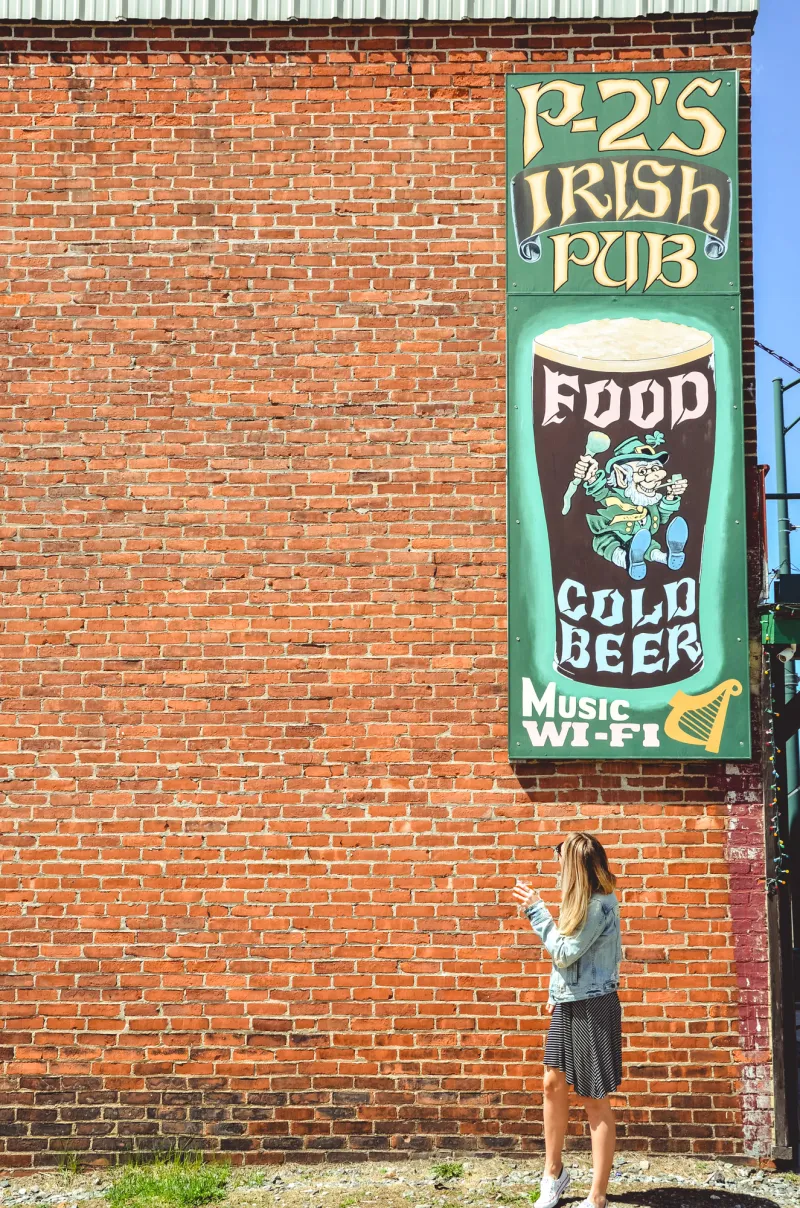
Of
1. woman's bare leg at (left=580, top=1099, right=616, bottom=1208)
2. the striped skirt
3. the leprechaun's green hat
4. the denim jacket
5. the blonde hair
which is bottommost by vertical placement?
woman's bare leg at (left=580, top=1099, right=616, bottom=1208)

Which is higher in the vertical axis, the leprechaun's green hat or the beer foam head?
the beer foam head

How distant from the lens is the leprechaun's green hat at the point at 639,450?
588 cm

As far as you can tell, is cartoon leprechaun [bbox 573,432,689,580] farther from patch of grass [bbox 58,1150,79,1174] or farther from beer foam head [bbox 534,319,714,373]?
patch of grass [bbox 58,1150,79,1174]

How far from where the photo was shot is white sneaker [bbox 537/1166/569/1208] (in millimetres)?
4812

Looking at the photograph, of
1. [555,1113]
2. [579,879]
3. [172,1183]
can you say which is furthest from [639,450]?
[172,1183]

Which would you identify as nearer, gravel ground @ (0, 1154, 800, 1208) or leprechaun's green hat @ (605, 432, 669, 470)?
gravel ground @ (0, 1154, 800, 1208)

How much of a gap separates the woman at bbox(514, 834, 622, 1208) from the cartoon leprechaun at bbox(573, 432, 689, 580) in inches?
70.5

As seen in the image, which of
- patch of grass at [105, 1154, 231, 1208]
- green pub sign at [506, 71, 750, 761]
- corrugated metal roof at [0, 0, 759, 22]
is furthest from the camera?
corrugated metal roof at [0, 0, 759, 22]

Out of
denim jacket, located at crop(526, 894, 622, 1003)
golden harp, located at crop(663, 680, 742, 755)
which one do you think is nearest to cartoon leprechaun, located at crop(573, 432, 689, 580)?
golden harp, located at crop(663, 680, 742, 755)

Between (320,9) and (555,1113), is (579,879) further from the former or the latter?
(320,9)

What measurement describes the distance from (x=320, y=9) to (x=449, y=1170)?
6.34m

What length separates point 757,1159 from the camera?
546cm

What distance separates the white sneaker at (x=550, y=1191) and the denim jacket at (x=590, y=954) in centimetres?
86

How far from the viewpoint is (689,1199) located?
199 inches
